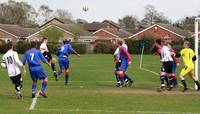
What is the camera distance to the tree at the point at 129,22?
148 m

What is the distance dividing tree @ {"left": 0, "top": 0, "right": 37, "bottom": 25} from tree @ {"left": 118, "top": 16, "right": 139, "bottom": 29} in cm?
3179

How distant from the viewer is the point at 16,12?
12588cm

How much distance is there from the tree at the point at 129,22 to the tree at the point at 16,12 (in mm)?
31786

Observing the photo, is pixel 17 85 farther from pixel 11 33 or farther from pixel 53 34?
pixel 11 33

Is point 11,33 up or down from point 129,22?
down

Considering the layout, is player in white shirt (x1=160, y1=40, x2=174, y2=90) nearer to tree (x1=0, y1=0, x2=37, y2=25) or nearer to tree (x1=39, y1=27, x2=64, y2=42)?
tree (x1=39, y1=27, x2=64, y2=42)

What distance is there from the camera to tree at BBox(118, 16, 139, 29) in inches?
5832

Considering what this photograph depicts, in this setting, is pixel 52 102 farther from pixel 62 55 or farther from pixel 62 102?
pixel 62 55

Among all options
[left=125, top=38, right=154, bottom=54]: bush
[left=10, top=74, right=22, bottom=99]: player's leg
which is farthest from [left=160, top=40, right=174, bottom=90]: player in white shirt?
[left=125, top=38, right=154, bottom=54]: bush

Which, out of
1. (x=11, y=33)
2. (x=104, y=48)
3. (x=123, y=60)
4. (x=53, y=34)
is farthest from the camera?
(x=11, y=33)

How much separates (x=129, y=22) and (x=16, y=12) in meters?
39.0

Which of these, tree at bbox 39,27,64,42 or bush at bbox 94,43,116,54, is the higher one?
tree at bbox 39,27,64,42

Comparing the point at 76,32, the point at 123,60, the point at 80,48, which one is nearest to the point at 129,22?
the point at 76,32

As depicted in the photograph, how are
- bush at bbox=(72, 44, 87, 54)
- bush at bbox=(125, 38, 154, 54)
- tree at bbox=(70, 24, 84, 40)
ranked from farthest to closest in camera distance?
tree at bbox=(70, 24, 84, 40) → bush at bbox=(72, 44, 87, 54) → bush at bbox=(125, 38, 154, 54)
